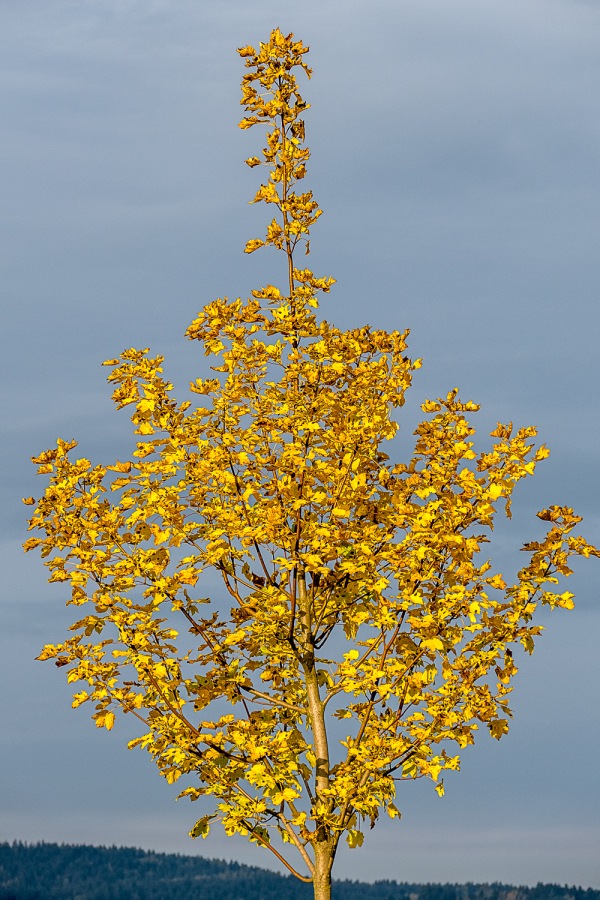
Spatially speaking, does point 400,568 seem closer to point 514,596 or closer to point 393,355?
point 514,596

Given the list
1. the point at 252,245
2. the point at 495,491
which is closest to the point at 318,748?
the point at 495,491

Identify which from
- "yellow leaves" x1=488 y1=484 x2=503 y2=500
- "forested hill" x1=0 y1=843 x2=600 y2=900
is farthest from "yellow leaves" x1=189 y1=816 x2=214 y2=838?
"forested hill" x1=0 y1=843 x2=600 y2=900

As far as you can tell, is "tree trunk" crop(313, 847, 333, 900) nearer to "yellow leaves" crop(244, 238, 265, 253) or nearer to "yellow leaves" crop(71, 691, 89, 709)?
"yellow leaves" crop(71, 691, 89, 709)

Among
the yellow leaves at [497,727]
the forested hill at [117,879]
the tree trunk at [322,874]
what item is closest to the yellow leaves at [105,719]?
the tree trunk at [322,874]

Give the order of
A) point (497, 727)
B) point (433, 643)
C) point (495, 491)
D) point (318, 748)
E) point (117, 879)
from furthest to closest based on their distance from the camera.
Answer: point (117, 879) → point (318, 748) → point (497, 727) → point (495, 491) → point (433, 643)

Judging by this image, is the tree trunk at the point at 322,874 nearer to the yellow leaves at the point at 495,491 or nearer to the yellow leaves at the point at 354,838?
the yellow leaves at the point at 354,838

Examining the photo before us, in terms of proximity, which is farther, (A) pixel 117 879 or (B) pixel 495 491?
(A) pixel 117 879

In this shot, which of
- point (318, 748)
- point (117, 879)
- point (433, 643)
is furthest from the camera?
point (117, 879)

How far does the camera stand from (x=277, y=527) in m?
12.3

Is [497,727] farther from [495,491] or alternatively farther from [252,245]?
[252,245]

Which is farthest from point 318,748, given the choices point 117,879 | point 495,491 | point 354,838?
point 117,879

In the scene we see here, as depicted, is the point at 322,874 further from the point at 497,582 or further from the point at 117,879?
the point at 117,879

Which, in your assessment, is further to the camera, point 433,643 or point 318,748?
point 318,748

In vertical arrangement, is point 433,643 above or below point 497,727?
above
